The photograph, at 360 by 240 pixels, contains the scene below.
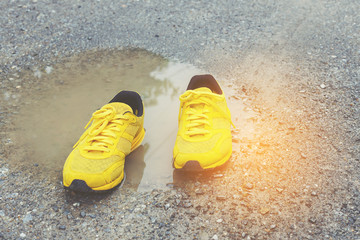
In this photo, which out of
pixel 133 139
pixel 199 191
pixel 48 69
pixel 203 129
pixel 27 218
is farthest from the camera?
pixel 48 69

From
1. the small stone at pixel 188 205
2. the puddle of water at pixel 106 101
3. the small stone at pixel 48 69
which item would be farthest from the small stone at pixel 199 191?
the small stone at pixel 48 69

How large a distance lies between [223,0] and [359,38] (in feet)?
6.30

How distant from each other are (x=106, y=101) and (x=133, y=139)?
2.45ft

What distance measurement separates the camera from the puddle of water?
8.97 feet

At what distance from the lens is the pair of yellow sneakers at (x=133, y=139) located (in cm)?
236

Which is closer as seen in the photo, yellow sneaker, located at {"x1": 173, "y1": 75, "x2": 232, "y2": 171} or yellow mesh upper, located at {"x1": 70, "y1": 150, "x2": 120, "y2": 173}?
yellow mesh upper, located at {"x1": 70, "y1": 150, "x2": 120, "y2": 173}

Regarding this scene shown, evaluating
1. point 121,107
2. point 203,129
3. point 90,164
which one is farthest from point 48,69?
point 203,129

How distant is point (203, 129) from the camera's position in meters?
2.65

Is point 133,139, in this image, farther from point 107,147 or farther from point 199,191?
point 199,191

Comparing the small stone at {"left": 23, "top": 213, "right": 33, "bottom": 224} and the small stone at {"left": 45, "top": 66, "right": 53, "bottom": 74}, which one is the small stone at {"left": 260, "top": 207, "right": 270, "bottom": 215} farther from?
the small stone at {"left": 45, "top": 66, "right": 53, "bottom": 74}

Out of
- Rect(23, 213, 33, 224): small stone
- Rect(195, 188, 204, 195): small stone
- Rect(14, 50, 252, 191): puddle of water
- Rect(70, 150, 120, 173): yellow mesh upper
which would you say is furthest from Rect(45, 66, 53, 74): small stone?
Rect(195, 188, 204, 195): small stone

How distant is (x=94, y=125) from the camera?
8.53 ft

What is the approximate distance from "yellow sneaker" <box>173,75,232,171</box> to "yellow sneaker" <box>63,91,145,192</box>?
38 centimetres

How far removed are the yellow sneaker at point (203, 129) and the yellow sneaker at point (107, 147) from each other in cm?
38
